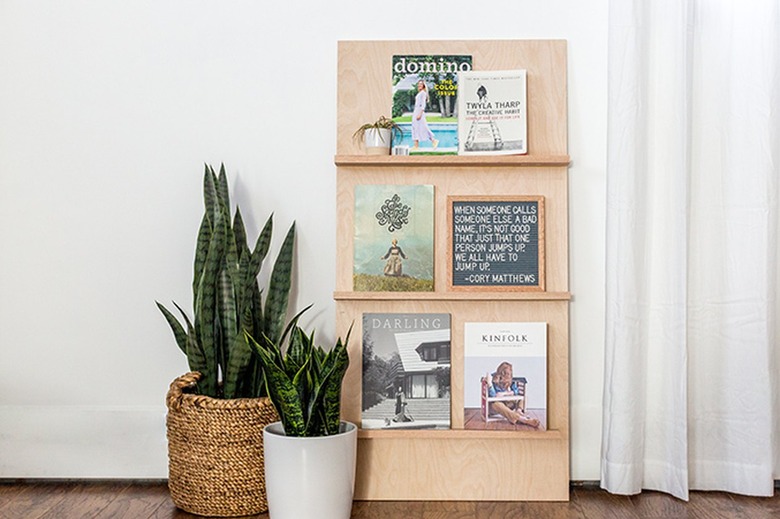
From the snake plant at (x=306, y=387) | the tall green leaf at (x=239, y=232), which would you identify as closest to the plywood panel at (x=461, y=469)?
the snake plant at (x=306, y=387)

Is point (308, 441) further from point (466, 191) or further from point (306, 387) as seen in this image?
point (466, 191)

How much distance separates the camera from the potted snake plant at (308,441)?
2.07 meters

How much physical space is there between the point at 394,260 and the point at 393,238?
0.06 m

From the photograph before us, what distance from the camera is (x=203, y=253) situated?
7.89ft

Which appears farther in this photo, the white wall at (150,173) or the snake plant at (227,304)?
the white wall at (150,173)

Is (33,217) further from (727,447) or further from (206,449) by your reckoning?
(727,447)

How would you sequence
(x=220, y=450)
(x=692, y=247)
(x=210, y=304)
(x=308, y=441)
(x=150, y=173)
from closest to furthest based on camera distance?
(x=308, y=441)
(x=220, y=450)
(x=210, y=304)
(x=692, y=247)
(x=150, y=173)

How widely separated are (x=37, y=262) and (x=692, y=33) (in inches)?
81.1

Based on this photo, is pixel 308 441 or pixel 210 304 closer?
pixel 308 441

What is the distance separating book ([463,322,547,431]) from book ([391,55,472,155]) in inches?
22.0

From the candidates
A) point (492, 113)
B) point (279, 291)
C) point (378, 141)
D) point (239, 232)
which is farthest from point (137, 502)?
point (492, 113)

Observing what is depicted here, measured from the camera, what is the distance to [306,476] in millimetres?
2070

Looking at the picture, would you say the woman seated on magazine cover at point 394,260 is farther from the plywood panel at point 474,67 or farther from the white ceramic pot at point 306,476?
the white ceramic pot at point 306,476

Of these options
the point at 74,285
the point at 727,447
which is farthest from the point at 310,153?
the point at 727,447
